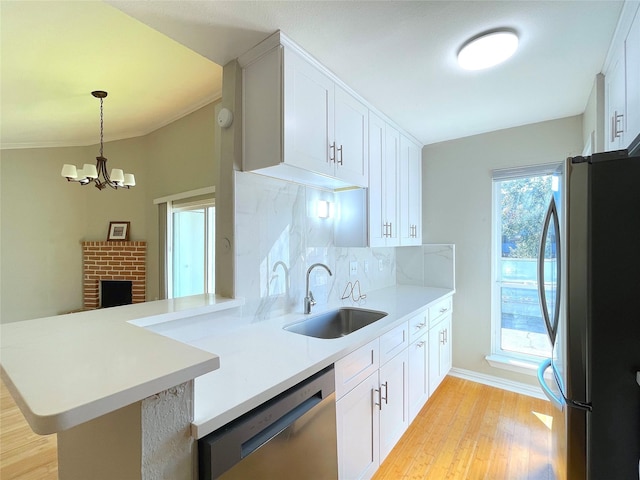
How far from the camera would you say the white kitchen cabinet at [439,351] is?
255cm

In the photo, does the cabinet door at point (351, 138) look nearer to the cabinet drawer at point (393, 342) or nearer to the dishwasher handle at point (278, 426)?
the cabinet drawer at point (393, 342)

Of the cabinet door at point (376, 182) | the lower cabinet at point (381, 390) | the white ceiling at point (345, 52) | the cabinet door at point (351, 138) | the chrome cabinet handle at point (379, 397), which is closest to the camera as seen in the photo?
the white ceiling at point (345, 52)

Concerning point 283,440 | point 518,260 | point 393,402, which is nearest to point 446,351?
point 518,260

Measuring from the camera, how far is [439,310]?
2.71 m

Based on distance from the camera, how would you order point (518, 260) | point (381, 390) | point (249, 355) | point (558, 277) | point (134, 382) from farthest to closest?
point (518, 260) < point (381, 390) < point (249, 355) < point (558, 277) < point (134, 382)

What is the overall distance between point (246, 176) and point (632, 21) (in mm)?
1924

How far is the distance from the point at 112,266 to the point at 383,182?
4.18 m

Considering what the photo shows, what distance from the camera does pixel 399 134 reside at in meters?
2.75

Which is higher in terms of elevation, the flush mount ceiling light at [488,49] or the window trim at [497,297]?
the flush mount ceiling light at [488,49]

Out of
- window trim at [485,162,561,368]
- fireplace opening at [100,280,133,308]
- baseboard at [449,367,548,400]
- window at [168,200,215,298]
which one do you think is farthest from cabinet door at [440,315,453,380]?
fireplace opening at [100,280,133,308]

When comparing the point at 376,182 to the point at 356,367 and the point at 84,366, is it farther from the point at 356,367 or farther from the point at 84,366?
the point at 84,366

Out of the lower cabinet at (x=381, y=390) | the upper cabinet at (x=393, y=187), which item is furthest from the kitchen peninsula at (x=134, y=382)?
the upper cabinet at (x=393, y=187)

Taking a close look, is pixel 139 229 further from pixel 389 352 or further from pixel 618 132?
pixel 618 132

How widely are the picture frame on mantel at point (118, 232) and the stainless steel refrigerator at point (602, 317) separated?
5084 millimetres
